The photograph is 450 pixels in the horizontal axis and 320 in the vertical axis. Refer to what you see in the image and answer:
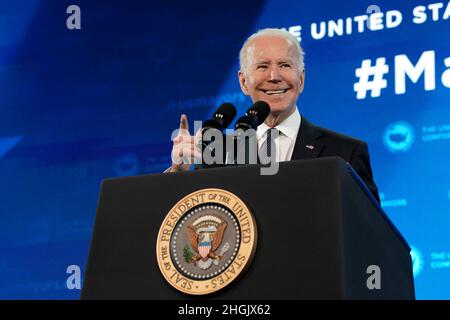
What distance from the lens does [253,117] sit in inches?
64.1

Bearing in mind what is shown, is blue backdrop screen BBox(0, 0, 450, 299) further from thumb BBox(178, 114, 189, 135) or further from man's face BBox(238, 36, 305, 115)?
thumb BBox(178, 114, 189, 135)

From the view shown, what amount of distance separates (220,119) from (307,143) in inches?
20.7

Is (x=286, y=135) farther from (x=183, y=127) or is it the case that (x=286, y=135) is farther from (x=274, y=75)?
(x=183, y=127)

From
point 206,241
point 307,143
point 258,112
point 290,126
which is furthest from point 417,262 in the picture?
point 206,241

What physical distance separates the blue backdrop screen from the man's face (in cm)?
113

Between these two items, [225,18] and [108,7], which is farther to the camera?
[108,7]

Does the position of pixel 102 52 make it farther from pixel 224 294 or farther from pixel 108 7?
pixel 224 294

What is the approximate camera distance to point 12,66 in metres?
4.54

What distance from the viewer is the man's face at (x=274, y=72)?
220 centimetres

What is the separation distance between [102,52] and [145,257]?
307cm

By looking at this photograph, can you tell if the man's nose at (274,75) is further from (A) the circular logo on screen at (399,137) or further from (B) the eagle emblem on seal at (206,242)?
(A) the circular logo on screen at (399,137)

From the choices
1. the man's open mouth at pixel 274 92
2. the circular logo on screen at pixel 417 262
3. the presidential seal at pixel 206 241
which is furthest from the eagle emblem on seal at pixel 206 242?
the circular logo on screen at pixel 417 262

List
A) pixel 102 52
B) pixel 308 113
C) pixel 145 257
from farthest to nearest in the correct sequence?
pixel 102 52 → pixel 308 113 → pixel 145 257
